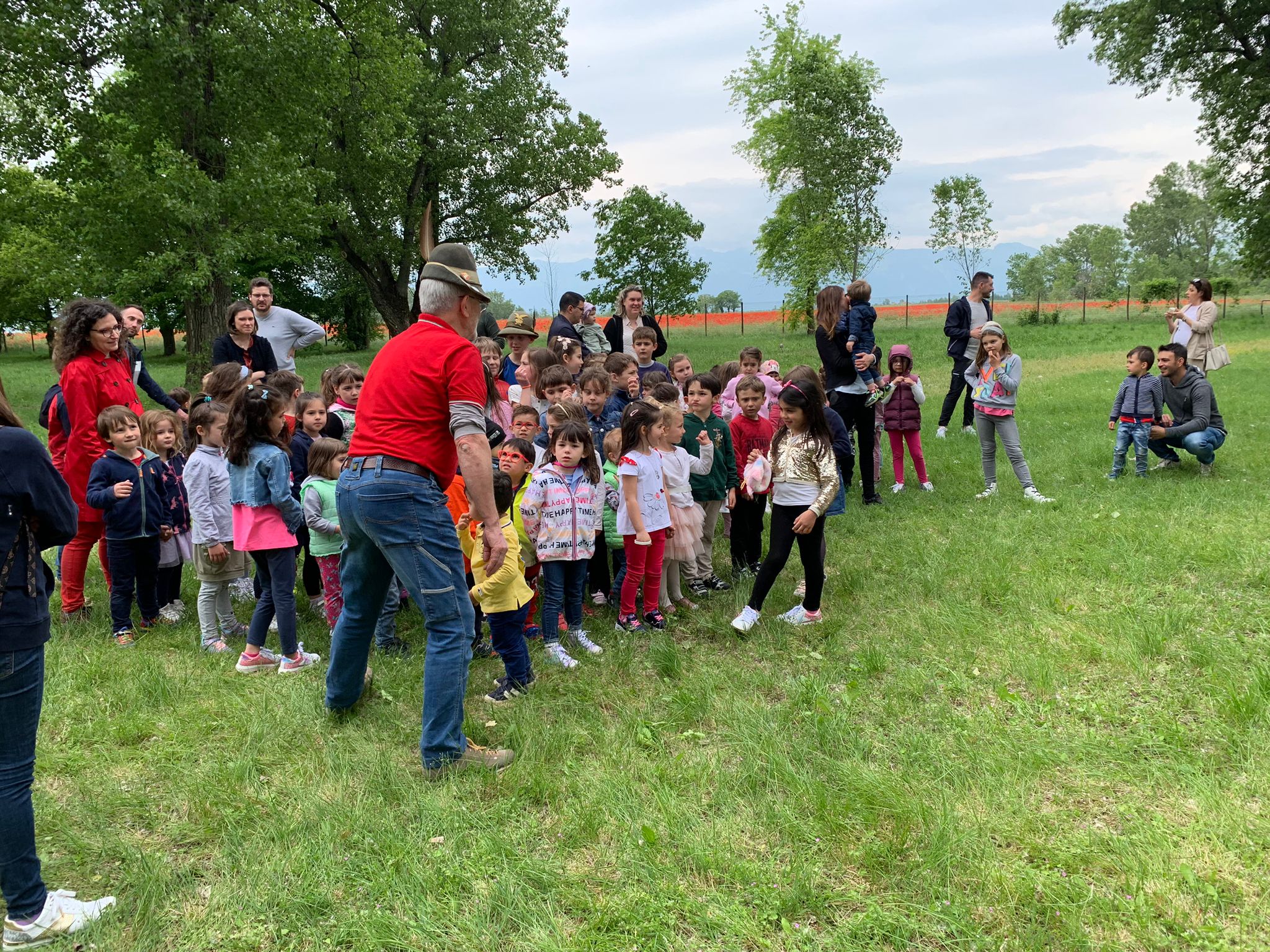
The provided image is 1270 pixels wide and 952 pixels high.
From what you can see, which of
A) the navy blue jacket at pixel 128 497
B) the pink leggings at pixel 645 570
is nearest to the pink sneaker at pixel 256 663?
the navy blue jacket at pixel 128 497

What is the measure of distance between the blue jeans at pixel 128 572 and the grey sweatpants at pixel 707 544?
13.5 ft

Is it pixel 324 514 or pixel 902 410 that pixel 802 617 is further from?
pixel 902 410

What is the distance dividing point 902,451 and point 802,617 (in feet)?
14.6

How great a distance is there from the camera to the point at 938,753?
12.6ft

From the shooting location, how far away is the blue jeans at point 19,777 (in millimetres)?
2740

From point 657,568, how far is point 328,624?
2.52 m

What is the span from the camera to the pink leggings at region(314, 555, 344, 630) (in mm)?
5602

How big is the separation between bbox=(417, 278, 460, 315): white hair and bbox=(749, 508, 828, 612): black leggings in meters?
2.90

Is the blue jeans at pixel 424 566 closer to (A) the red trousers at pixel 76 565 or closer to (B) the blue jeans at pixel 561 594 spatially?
(B) the blue jeans at pixel 561 594

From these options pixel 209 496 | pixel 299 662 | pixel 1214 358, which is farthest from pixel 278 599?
pixel 1214 358

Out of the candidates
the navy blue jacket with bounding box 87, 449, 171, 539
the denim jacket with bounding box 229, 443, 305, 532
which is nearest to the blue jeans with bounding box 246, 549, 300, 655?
the denim jacket with bounding box 229, 443, 305, 532

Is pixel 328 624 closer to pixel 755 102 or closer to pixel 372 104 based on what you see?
pixel 372 104

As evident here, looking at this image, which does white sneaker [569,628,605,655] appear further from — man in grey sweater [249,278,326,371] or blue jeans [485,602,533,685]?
man in grey sweater [249,278,326,371]

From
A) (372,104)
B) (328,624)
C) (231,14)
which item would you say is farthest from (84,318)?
(372,104)
